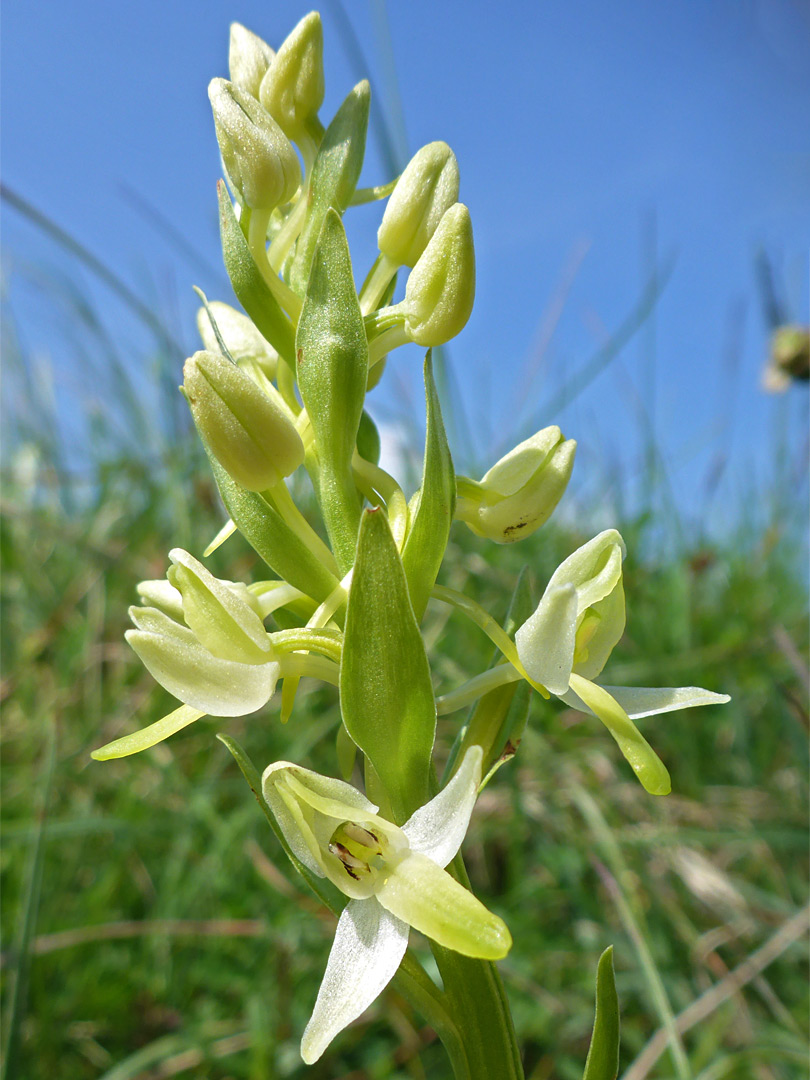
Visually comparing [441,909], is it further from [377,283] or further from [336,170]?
[336,170]

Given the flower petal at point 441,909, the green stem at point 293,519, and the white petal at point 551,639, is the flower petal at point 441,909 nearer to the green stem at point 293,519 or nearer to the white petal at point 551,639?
the white petal at point 551,639

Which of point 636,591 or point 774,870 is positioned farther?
point 636,591

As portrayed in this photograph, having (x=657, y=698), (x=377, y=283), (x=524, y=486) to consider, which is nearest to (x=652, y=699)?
(x=657, y=698)

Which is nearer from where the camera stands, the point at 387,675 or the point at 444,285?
the point at 387,675

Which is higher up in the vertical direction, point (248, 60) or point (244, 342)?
point (248, 60)

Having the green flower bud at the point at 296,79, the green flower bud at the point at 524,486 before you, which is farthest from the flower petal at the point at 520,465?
the green flower bud at the point at 296,79

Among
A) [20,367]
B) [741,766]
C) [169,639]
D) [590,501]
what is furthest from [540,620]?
[20,367]

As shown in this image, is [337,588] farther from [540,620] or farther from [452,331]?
[452,331]
